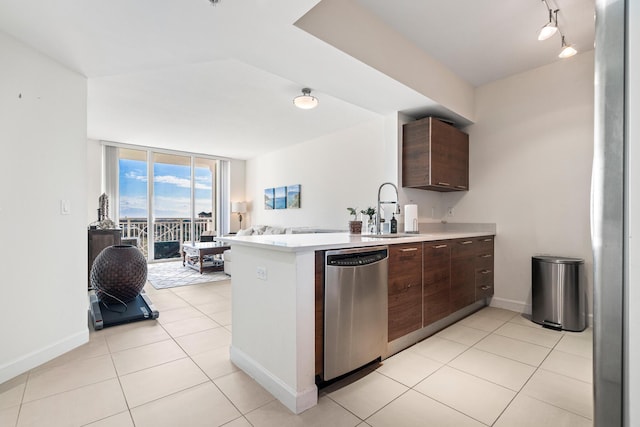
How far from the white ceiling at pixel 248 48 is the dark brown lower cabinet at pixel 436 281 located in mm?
1540

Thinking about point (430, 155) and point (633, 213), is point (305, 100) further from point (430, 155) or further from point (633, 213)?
point (633, 213)

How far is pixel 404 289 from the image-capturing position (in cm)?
243

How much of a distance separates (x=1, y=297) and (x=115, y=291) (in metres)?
1.22

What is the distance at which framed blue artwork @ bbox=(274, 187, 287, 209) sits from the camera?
6.71 meters

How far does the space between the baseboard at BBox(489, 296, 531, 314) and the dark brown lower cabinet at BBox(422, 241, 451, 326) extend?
1148 mm

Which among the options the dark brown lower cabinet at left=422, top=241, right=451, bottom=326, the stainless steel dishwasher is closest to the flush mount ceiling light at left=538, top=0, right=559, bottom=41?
the dark brown lower cabinet at left=422, top=241, right=451, bottom=326

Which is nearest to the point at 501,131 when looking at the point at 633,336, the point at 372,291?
the point at 372,291

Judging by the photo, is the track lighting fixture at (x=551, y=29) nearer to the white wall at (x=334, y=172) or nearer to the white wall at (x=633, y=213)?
the white wall at (x=334, y=172)

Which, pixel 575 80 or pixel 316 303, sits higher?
pixel 575 80

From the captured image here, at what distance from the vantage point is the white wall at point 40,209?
2.08 meters

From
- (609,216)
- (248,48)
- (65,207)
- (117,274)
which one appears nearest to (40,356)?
(117,274)

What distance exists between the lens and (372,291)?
208cm

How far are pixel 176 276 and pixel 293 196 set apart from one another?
108 inches

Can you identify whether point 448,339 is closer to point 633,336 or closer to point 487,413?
point 487,413
